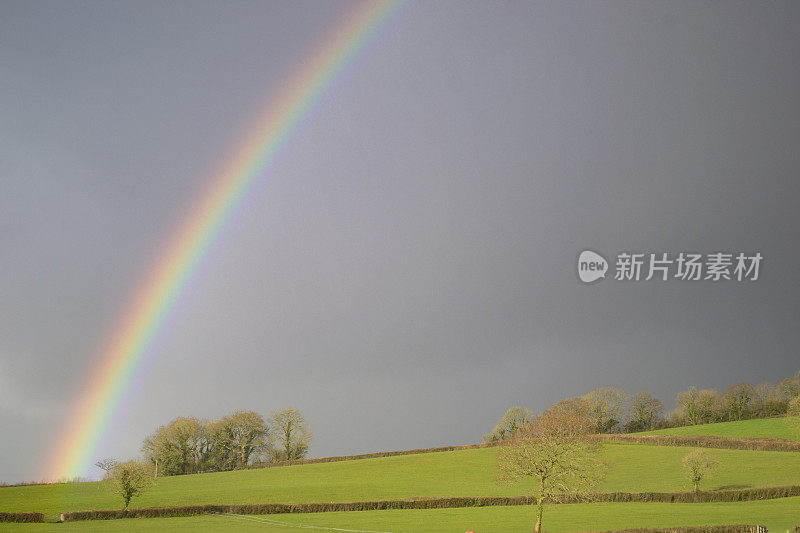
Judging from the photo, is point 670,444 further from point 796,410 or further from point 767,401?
point 767,401

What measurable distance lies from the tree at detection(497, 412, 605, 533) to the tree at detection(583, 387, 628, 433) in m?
102

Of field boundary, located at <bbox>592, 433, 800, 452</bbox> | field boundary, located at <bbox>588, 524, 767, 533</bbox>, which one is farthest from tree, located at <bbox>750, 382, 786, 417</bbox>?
field boundary, located at <bbox>588, 524, 767, 533</bbox>

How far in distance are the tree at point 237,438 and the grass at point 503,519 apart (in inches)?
3017

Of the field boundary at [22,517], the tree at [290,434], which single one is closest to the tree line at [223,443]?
the tree at [290,434]

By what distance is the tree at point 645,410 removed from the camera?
157 meters

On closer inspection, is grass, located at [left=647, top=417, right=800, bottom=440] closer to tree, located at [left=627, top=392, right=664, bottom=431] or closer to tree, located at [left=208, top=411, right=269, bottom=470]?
tree, located at [left=627, top=392, right=664, bottom=431]

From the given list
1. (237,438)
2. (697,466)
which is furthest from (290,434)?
(697,466)

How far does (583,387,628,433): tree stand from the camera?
494 feet

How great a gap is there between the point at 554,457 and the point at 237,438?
320 feet

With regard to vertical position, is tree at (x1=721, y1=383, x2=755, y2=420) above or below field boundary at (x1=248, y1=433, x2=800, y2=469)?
above

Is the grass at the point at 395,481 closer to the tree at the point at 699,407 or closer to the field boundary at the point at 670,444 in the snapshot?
the field boundary at the point at 670,444

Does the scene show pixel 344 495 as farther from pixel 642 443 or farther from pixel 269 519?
pixel 642 443

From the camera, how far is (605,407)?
15250cm

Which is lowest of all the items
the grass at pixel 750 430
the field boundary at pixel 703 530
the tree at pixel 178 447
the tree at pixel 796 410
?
the tree at pixel 178 447
